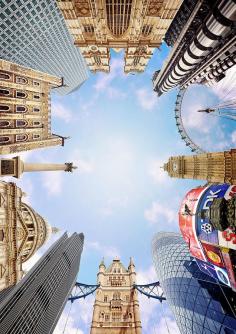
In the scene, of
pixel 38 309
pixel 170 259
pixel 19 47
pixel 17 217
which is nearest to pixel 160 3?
pixel 17 217

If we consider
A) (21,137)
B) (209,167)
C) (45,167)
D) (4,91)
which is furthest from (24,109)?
(209,167)

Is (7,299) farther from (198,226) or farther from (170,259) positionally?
(198,226)

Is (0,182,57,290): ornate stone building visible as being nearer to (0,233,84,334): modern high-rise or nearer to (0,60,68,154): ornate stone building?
(0,60,68,154): ornate stone building

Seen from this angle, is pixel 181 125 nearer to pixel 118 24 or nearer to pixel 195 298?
pixel 118 24

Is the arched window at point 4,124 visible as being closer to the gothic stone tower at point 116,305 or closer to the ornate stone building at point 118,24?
the ornate stone building at point 118,24

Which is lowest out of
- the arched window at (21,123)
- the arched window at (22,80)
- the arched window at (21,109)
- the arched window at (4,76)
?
the arched window at (21,123)

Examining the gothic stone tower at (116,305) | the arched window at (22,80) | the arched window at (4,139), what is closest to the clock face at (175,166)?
the arched window at (4,139)
